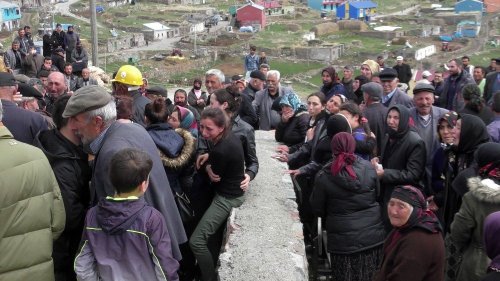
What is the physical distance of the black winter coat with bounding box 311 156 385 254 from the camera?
4.95 m

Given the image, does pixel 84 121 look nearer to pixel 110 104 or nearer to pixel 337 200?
pixel 110 104

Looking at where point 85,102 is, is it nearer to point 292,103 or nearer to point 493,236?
point 493,236

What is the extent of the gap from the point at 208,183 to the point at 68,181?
159 cm

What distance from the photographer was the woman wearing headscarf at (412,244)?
4.05 metres

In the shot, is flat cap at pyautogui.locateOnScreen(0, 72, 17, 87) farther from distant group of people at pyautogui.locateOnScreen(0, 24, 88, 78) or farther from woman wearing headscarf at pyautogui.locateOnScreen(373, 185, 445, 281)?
distant group of people at pyautogui.locateOnScreen(0, 24, 88, 78)

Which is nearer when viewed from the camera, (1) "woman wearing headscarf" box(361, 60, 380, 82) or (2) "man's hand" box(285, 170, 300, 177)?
(2) "man's hand" box(285, 170, 300, 177)

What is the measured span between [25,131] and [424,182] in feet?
13.1

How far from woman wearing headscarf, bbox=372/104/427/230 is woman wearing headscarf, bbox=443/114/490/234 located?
0.95 feet

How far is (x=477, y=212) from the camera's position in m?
4.25

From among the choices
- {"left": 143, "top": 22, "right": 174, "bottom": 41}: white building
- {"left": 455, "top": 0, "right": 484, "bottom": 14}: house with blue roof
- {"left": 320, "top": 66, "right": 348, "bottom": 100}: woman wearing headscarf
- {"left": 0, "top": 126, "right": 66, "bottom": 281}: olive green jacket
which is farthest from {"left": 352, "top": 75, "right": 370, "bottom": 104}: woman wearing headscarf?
{"left": 455, "top": 0, "right": 484, "bottom": 14}: house with blue roof

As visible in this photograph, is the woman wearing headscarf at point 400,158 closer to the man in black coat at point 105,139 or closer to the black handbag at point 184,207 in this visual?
the black handbag at point 184,207

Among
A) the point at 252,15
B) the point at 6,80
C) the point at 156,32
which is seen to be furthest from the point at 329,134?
the point at 252,15

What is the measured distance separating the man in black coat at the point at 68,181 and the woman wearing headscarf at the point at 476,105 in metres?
5.11

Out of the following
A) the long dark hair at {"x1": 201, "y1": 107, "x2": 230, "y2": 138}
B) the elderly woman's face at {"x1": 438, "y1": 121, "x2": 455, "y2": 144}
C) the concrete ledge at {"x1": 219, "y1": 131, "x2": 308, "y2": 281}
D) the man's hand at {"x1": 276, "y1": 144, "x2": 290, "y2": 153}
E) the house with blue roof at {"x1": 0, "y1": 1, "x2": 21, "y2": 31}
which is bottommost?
the concrete ledge at {"x1": 219, "y1": 131, "x2": 308, "y2": 281}
